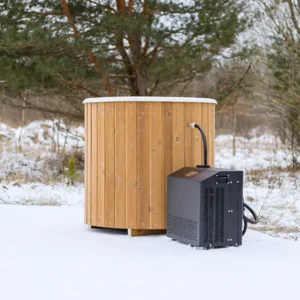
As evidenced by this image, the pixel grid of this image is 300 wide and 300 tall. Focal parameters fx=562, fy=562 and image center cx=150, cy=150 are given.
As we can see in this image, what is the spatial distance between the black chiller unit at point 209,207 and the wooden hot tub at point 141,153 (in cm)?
23

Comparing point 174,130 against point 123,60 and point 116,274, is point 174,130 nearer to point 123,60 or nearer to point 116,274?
point 116,274

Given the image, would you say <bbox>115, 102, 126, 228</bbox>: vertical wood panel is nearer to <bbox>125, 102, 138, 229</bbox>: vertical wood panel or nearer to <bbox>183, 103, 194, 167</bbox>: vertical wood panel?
<bbox>125, 102, 138, 229</bbox>: vertical wood panel

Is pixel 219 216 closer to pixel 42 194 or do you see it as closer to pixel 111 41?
pixel 42 194

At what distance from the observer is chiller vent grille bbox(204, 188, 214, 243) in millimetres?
3656

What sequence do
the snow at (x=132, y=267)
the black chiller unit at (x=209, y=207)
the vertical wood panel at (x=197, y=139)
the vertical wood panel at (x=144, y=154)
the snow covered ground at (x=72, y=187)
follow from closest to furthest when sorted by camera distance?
the snow at (x=132, y=267)
the black chiller unit at (x=209, y=207)
the vertical wood panel at (x=144, y=154)
the vertical wood panel at (x=197, y=139)
the snow covered ground at (x=72, y=187)

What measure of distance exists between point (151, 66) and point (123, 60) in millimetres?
695

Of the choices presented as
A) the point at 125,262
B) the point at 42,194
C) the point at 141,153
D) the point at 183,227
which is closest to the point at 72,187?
A: the point at 42,194

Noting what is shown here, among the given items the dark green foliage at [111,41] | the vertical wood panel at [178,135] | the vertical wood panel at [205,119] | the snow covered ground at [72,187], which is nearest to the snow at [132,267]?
the vertical wood panel at [178,135]

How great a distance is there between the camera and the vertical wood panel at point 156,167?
159 inches

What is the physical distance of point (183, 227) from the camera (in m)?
3.83

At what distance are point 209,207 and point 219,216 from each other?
0.36ft

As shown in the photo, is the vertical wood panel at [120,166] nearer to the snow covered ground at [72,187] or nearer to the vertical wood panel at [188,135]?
the vertical wood panel at [188,135]

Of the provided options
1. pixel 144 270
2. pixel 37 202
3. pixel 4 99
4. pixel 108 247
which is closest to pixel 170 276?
pixel 144 270

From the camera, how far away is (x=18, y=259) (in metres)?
3.42
